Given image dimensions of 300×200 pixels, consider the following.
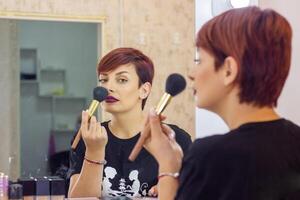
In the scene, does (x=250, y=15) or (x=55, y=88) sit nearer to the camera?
(x=250, y=15)

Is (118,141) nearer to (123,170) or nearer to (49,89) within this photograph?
(123,170)

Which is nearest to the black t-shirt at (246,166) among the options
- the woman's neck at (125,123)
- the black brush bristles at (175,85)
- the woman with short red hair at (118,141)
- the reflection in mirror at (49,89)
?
the black brush bristles at (175,85)

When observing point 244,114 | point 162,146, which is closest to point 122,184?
point 162,146

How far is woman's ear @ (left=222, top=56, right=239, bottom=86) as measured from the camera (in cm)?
51

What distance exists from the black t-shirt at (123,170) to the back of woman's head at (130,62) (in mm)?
126

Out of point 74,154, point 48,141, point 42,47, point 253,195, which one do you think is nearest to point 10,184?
point 74,154

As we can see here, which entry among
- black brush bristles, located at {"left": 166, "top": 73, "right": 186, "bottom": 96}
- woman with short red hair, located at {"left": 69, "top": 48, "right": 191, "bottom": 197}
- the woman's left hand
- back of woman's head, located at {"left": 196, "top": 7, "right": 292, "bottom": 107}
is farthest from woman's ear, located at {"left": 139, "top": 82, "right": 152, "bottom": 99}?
back of woman's head, located at {"left": 196, "top": 7, "right": 292, "bottom": 107}

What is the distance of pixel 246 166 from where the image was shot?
19.1 inches

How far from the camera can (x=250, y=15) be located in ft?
1.71

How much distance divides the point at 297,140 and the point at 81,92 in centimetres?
80

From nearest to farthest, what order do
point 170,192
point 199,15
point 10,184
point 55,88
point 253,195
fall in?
1. point 253,195
2. point 170,192
3. point 10,184
4. point 55,88
5. point 199,15

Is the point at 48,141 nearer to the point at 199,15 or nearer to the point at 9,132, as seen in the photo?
the point at 9,132

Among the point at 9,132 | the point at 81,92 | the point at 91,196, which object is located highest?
the point at 81,92

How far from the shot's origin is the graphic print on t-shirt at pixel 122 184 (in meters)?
1.04
